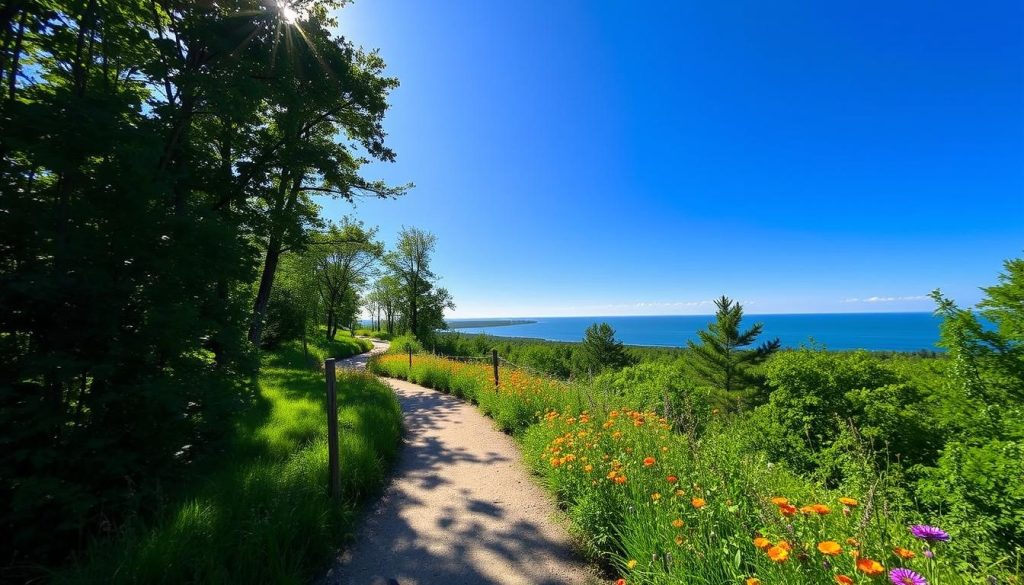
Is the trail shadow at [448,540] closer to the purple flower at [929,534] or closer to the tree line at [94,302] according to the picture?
the tree line at [94,302]

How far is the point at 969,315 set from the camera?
287 centimetres

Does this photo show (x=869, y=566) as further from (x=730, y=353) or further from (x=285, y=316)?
(x=285, y=316)

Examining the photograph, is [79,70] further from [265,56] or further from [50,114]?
[265,56]

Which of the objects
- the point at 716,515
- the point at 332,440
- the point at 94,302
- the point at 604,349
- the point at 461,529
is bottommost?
the point at 604,349

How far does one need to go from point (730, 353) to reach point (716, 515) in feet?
60.4

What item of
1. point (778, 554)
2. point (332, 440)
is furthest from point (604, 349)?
point (778, 554)

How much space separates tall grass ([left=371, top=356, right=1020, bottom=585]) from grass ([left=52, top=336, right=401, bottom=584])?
2409mm

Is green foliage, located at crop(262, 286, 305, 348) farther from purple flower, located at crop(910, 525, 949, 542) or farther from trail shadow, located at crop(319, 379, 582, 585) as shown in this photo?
purple flower, located at crop(910, 525, 949, 542)

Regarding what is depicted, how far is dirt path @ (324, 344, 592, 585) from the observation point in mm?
2957

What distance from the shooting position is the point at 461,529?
142 inches

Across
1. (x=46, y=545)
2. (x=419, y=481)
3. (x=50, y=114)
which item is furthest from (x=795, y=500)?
(x=50, y=114)

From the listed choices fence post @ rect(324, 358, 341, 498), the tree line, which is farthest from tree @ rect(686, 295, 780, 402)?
the tree line

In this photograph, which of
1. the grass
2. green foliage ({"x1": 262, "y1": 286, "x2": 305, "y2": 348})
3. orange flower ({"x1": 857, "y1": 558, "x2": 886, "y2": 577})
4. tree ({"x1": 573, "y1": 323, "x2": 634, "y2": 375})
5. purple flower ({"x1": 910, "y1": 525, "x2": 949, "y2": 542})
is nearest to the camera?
orange flower ({"x1": 857, "y1": 558, "x2": 886, "y2": 577})

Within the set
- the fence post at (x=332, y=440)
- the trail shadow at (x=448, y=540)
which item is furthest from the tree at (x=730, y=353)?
the fence post at (x=332, y=440)
